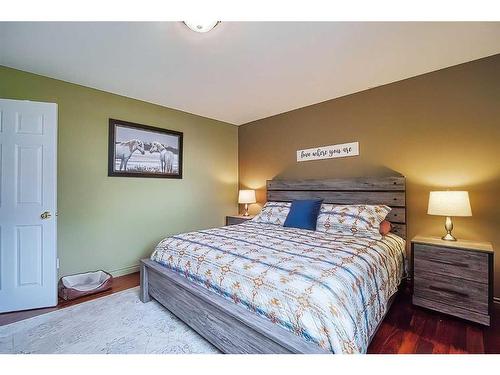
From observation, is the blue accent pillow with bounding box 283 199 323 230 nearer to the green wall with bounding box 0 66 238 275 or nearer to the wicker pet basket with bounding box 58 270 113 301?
the green wall with bounding box 0 66 238 275

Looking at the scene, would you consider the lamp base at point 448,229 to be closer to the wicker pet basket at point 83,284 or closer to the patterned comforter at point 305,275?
the patterned comforter at point 305,275

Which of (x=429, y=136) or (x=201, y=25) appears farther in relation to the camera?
(x=429, y=136)

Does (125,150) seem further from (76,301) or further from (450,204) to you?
(450,204)

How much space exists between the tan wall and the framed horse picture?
6.49 ft

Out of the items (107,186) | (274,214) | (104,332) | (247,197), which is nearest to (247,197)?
(247,197)

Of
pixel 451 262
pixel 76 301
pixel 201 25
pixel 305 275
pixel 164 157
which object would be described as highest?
pixel 201 25

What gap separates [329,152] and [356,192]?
68 cm

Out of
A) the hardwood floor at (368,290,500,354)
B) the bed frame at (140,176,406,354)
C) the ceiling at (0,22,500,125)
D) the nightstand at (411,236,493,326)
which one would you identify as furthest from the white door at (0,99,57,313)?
the nightstand at (411,236,493,326)

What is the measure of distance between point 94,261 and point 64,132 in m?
1.53

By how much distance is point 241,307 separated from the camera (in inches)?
54.9

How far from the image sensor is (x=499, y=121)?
6.85ft

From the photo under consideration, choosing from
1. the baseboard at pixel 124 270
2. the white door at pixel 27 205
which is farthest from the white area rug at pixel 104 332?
the baseboard at pixel 124 270

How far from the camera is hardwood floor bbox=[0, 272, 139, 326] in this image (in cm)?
199

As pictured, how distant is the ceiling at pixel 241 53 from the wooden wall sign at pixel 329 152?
697mm
